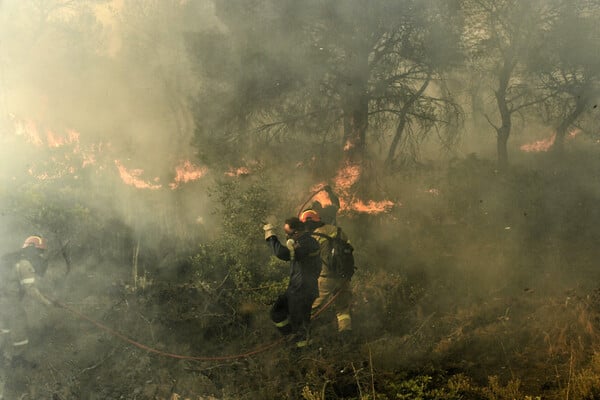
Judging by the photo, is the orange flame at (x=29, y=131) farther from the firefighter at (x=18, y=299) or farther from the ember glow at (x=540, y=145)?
the ember glow at (x=540, y=145)

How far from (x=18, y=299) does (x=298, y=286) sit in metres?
3.90

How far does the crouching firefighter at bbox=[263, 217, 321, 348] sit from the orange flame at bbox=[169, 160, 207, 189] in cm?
409

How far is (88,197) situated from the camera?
1001cm

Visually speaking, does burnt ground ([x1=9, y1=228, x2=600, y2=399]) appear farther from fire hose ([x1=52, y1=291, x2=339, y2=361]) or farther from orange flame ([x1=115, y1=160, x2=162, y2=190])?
orange flame ([x1=115, y1=160, x2=162, y2=190])

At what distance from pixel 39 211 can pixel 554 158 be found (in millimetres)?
11642

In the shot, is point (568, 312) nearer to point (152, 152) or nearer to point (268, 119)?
point (268, 119)

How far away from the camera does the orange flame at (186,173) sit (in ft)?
30.6

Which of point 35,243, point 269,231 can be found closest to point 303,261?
point 269,231

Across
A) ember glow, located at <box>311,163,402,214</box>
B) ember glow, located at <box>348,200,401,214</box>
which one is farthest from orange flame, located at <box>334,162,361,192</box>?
ember glow, located at <box>348,200,401,214</box>

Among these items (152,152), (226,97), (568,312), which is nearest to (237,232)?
(226,97)

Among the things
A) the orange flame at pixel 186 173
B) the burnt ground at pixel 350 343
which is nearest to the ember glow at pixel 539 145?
the burnt ground at pixel 350 343

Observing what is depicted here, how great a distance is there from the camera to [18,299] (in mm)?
6246

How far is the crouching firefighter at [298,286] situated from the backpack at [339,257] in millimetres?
196

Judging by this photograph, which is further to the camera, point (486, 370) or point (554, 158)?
point (554, 158)
